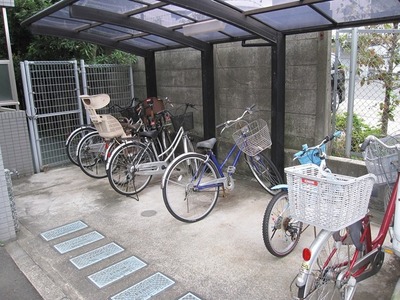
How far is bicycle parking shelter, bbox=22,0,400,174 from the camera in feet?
11.6

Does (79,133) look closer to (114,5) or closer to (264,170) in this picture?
(114,5)

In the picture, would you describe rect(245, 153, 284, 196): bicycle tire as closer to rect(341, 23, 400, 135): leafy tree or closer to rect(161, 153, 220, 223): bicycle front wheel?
rect(161, 153, 220, 223): bicycle front wheel

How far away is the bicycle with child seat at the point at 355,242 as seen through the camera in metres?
2.10

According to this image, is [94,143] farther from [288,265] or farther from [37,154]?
[288,265]

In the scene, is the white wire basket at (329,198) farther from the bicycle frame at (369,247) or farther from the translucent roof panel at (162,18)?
the translucent roof panel at (162,18)

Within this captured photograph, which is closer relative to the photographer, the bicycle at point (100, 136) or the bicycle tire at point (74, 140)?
the bicycle at point (100, 136)

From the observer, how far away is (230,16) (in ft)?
12.4

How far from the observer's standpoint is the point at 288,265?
10.2 feet

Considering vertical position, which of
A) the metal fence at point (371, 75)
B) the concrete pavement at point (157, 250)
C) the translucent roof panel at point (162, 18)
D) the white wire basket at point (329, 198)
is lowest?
the concrete pavement at point (157, 250)

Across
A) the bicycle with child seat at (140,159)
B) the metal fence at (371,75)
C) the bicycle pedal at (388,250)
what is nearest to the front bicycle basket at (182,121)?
the bicycle with child seat at (140,159)

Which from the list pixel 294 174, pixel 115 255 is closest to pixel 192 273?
pixel 115 255

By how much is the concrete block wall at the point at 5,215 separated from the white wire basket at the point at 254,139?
2558 millimetres

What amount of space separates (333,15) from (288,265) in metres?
2.54

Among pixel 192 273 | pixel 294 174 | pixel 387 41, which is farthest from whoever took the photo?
pixel 387 41
